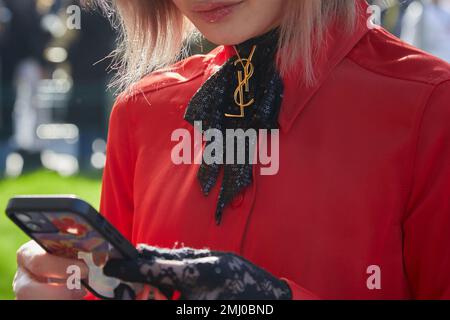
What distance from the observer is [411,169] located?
1684mm

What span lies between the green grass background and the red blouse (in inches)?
125

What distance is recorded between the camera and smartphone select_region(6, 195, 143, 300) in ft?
4.65

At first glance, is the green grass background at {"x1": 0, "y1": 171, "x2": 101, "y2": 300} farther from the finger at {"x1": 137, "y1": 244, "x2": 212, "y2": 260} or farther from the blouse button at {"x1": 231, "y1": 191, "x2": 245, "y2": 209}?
the finger at {"x1": 137, "y1": 244, "x2": 212, "y2": 260}

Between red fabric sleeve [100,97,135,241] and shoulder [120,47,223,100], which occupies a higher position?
shoulder [120,47,223,100]

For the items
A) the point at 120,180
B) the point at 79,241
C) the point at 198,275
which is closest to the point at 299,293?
the point at 198,275

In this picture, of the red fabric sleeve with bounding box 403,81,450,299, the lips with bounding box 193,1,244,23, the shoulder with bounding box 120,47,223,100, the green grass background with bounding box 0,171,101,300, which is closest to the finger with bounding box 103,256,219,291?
the red fabric sleeve with bounding box 403,81,450,299

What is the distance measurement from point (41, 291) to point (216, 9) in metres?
0.59

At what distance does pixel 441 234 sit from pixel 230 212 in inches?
14.9

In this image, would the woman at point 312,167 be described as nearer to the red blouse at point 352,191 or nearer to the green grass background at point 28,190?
the red blouse at point 352,191

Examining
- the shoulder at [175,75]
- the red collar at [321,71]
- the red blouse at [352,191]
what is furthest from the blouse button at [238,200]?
the shoulder at [175,75]

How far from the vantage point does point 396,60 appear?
5.83ft
